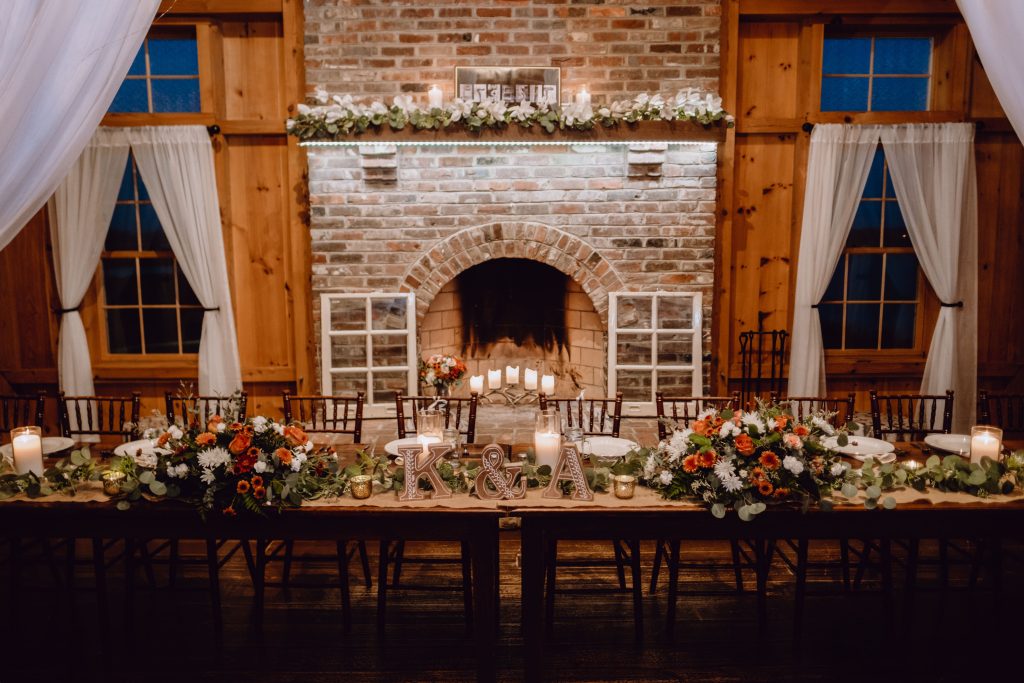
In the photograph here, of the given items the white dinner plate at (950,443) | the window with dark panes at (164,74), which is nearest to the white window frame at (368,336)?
the window with dark panes at (164,74)

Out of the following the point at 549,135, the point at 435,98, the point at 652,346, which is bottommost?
the point at 652,346

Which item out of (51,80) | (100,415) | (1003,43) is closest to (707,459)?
(1003,43)

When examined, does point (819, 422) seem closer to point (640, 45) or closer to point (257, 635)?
point (257, 635)

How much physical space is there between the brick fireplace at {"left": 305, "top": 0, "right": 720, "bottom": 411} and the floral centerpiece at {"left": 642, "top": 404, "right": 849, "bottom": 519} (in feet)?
7.80

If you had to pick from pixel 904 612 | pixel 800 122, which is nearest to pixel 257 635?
pixel 904 612

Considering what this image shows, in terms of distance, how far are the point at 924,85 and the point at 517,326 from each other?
332 centimetres

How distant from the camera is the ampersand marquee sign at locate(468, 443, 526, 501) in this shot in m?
2.34

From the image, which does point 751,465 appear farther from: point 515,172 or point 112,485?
point 515,172

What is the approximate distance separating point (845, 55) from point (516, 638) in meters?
4.41

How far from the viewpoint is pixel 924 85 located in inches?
192

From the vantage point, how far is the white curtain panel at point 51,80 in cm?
195

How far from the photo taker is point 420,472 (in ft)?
7.81

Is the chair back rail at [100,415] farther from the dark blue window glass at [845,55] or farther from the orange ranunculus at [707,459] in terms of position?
the dark blue window glass at [845,55]

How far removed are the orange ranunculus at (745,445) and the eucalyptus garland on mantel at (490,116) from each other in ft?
8.74
